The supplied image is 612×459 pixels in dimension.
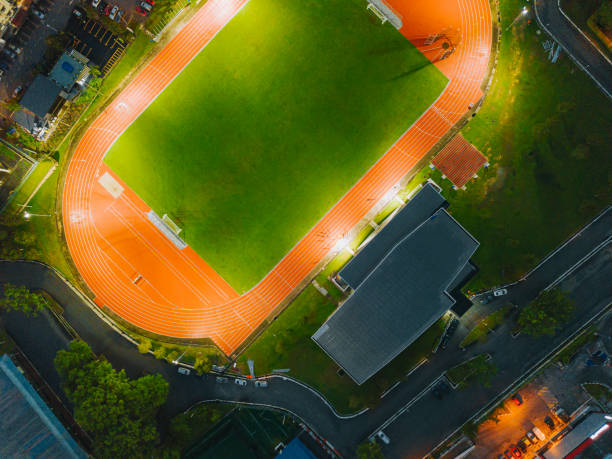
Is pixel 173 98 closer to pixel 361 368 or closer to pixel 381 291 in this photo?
pixel 381 291

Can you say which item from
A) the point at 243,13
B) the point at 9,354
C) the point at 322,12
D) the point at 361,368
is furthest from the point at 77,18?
the point at 361,368

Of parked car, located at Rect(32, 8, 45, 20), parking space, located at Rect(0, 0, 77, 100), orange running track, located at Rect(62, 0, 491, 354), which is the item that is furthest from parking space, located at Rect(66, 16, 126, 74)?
orange running track, located at Rect(62, 0, 491, 354)

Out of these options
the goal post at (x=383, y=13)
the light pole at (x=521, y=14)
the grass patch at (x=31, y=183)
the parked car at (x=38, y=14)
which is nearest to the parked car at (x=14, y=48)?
the parked car at (x=38, y=14)

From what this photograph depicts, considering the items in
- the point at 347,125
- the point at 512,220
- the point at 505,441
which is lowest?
the point at 505,441

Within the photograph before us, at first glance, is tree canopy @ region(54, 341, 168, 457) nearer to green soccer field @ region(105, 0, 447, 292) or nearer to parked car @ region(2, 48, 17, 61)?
green soccer field @ region(105, 0, 447, 292)

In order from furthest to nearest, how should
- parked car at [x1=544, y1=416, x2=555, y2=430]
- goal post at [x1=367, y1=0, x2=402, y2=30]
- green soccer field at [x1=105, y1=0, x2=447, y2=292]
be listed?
1. green soccer field at [x1=105, y1=0, x2=447, y2=292]
2. goal post at [x1=367, y1=0, x2=402, y2=30]
3. parked car at [x1=544, y1=416, x2=555, y2=430]

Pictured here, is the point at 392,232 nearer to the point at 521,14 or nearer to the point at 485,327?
the point at 485,327

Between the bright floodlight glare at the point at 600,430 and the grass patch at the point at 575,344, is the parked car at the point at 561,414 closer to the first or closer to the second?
the bright floodlight glare at the point at 600,430
